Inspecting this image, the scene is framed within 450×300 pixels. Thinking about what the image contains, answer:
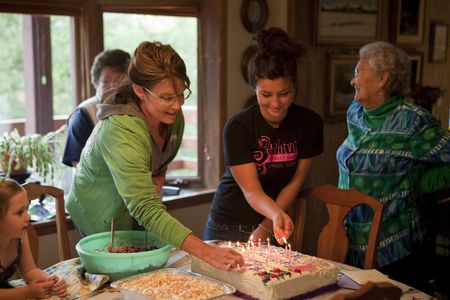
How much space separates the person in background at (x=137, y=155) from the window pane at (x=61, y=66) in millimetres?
1199

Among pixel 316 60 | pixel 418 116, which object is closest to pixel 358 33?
pixel 316 60

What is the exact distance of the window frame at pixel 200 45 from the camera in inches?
119

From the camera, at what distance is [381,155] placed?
7.79ft

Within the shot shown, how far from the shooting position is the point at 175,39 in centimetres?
347

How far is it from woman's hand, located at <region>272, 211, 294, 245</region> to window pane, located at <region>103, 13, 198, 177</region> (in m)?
1.55

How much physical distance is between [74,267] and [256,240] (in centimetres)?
70

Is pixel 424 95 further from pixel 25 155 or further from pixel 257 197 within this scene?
pixel 25 155

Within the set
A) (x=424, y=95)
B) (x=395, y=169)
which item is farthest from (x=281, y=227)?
(x=424, y=95)

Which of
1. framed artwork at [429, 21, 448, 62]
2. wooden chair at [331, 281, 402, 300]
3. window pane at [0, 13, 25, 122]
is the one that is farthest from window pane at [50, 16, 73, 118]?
framed artwork at [429, 21, 448, 62]

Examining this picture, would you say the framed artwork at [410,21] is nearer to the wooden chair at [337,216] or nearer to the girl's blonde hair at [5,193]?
the wooden chair at [337,216]

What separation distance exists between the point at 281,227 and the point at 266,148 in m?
0.34

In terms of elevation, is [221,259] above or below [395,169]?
below

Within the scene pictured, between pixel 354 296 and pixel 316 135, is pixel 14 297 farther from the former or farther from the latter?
pixel 316 135

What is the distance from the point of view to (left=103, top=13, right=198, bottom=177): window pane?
10.7 feet
